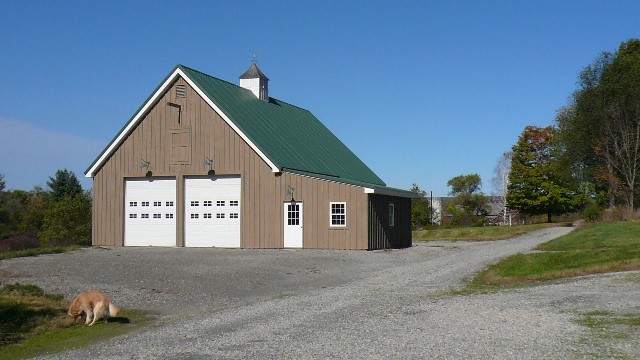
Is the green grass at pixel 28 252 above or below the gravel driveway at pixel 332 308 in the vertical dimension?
above

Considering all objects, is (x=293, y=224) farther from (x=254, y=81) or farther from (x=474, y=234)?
(x=474, y=234)

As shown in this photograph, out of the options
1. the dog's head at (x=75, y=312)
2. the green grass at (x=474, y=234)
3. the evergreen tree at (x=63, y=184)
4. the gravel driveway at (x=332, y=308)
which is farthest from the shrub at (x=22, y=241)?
the dog's head at (x=75, y=312)

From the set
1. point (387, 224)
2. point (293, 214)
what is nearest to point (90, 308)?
point (293, 214)

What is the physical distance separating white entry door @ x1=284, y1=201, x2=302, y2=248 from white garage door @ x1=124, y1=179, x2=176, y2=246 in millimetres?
5043

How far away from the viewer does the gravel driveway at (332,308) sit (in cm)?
820

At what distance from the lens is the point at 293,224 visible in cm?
2800

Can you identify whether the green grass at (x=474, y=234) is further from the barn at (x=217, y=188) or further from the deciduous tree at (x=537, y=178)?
the barn at (x=217, y=188)

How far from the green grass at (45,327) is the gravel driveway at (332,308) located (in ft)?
1.63

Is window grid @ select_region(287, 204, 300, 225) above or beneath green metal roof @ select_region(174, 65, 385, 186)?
beneath

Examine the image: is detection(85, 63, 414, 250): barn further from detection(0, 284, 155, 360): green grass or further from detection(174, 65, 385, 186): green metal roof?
detection(0, 284, 155, 360): green grass

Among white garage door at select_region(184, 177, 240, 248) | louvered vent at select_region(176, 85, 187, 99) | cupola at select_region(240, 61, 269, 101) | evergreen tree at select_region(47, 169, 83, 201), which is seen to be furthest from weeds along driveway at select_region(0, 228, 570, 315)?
evergreen tree at select_region(47, 169, 83, 201)

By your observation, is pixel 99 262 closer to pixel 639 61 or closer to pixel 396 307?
pixel 396 307

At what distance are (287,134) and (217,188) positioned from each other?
5.52 meters

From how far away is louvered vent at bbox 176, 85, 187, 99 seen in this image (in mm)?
29391
